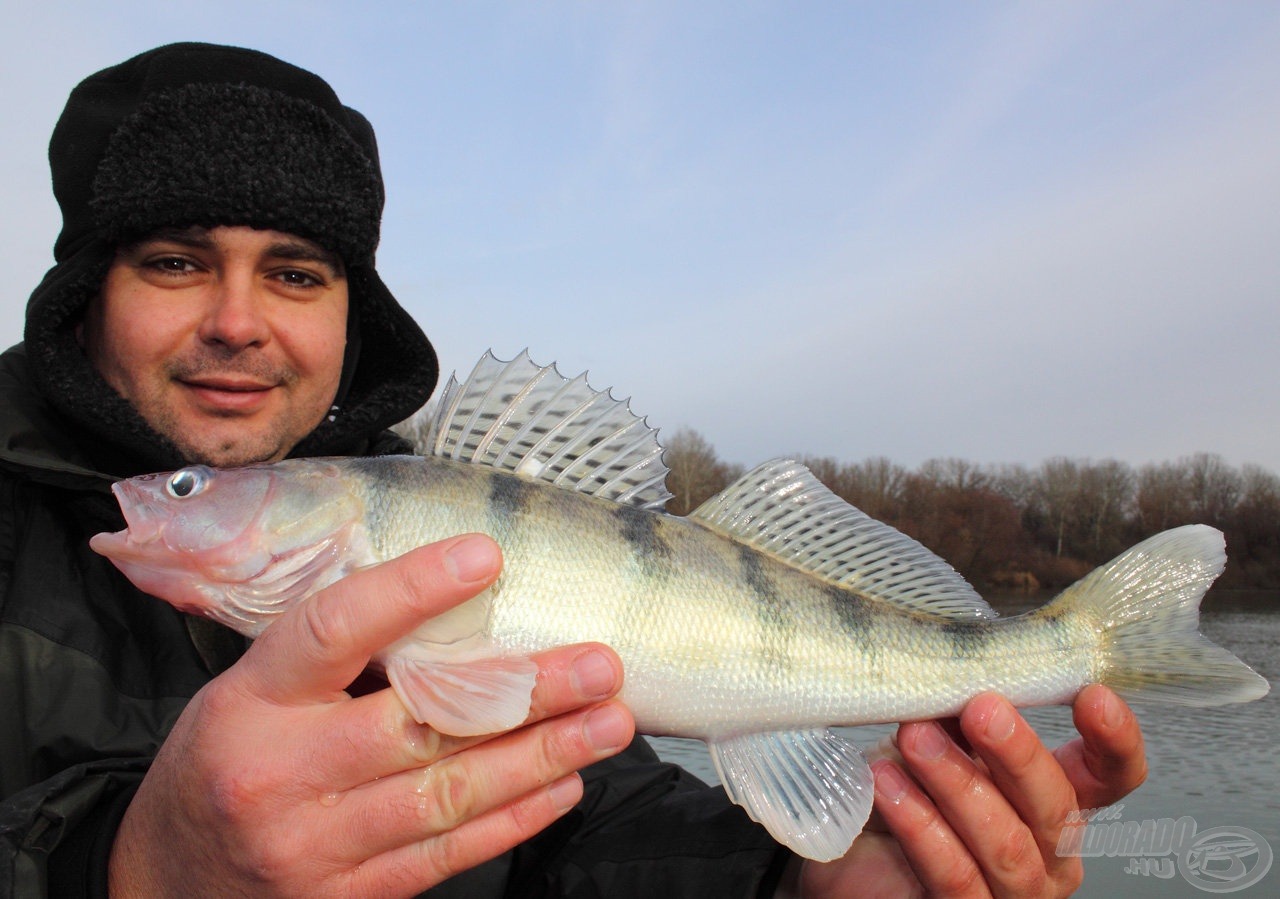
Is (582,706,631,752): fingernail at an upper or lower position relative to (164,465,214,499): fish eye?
lower

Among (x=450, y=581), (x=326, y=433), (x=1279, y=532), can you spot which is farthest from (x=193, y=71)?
(x=1279, y=532)

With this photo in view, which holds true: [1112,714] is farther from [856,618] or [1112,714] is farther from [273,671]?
[273,671]

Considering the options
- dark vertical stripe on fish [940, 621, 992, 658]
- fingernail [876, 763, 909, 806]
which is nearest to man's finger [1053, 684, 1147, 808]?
dark vertical stripe on fish [940, 621, 992, 658]

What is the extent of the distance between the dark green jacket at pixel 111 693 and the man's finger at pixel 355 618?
2.61 feet

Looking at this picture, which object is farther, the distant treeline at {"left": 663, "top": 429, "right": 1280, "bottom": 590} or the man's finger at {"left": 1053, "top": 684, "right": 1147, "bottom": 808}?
the distant treeline at {"left": 663, "top": 429, "right": 1280, "bottom": 590}

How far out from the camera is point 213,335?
300 centimetres

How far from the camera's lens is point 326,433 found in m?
3.47

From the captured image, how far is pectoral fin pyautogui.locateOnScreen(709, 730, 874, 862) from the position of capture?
2299 mm

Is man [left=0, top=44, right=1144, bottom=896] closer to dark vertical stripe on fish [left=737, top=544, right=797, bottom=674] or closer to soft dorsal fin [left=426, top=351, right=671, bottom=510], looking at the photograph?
dark vertical stripe on fish [left=737, top=544, right=797, bottom=674]

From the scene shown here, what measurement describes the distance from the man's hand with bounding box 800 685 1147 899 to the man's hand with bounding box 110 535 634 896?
3.50 feet

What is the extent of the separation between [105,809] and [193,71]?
2542mm

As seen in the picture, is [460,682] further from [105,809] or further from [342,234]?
[342,234]

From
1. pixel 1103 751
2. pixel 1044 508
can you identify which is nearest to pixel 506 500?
pixel 1103 751

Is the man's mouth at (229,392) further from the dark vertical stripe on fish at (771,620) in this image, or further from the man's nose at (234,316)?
the dark vertical stripe on fish at (771,620)
